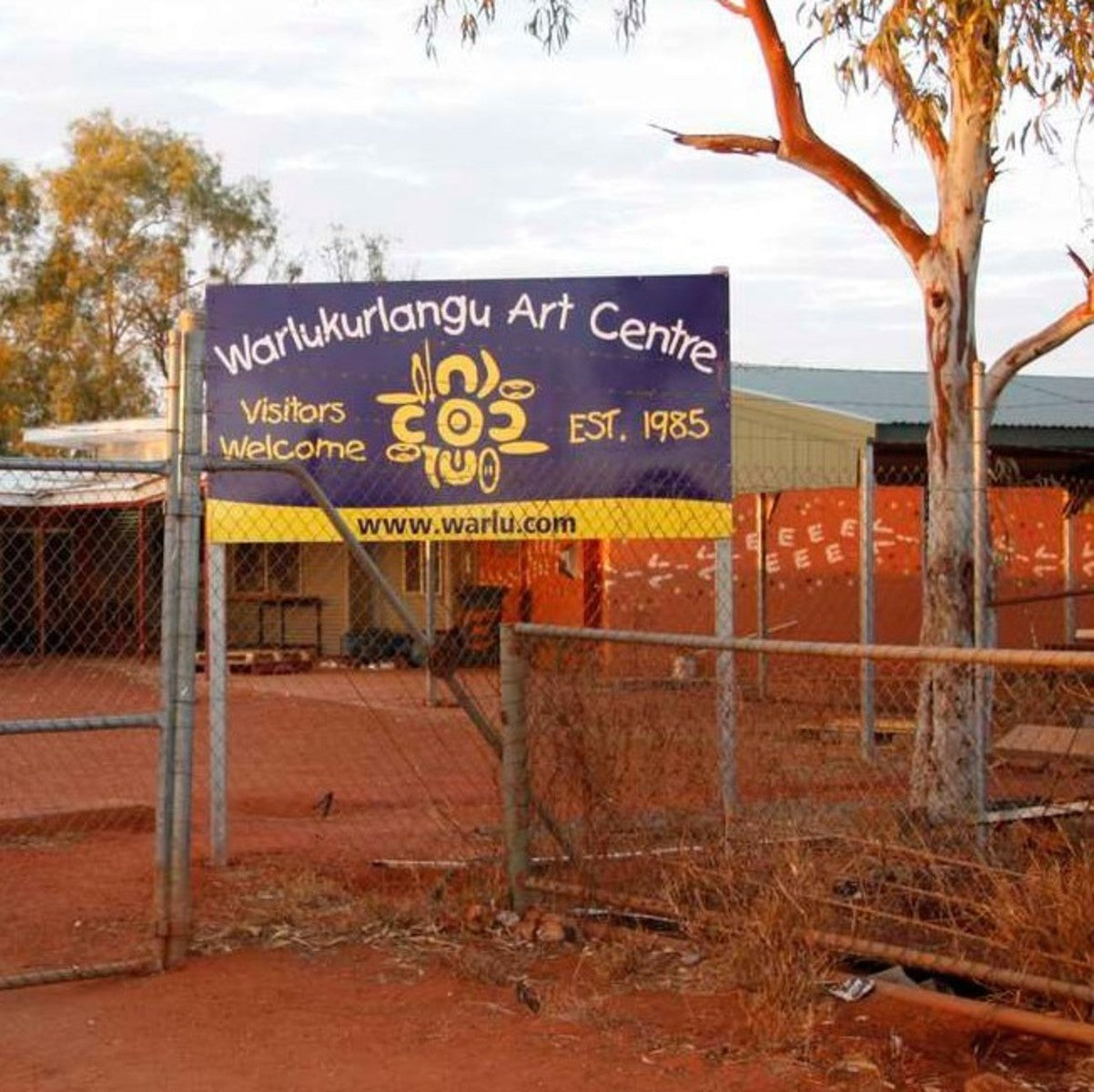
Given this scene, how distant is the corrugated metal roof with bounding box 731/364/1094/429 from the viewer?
82.8 ft

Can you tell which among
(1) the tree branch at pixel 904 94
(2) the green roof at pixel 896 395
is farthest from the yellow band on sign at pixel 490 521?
(2) the green roof at pixel 896 395

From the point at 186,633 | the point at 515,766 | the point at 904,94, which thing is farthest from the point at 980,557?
the point at 186,633

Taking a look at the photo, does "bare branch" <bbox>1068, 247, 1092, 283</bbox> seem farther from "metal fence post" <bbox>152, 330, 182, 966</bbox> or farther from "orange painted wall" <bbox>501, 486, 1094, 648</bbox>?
"orange painted wall" <bbox>501, 486, 1094, 648</bbox>

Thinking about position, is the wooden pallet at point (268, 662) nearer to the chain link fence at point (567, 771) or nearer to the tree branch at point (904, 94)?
the chain link fence at point (567, 771)

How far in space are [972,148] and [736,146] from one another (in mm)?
1312

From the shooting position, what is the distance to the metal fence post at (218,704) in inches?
361

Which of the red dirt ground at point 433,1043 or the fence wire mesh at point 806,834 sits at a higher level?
the fence wire mesh at point 806,834

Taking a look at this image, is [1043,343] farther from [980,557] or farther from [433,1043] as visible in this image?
[433,1043]

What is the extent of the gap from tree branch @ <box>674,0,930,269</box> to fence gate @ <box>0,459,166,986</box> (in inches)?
152

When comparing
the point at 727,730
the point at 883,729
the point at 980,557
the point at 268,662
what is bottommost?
the point at 883,729

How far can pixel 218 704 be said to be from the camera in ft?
30.9

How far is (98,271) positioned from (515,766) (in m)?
41.4

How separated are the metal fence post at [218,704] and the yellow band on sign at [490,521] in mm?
216

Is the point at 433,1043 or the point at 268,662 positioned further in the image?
the point at 268,662
